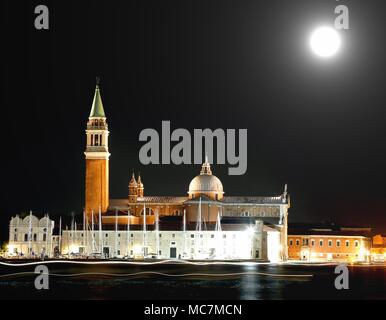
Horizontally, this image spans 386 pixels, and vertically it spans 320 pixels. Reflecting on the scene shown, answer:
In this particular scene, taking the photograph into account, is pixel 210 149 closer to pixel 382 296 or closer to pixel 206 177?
pixel 382 296

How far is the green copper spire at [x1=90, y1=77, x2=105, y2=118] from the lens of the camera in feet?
360

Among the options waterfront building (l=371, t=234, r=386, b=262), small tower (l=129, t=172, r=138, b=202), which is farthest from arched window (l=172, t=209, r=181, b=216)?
waterfront building (l=371, t=234, r=386, b=262)

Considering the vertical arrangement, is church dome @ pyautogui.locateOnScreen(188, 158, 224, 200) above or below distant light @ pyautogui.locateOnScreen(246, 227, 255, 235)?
above

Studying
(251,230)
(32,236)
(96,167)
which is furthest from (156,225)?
(32,236)

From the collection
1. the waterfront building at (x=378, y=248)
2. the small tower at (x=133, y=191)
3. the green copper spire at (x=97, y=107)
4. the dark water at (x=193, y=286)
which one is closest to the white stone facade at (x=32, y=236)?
the small tower at (x=133, y=191)

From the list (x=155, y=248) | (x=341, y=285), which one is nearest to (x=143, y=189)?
(x=155, y=248)

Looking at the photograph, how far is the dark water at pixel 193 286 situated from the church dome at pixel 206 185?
30405 mm

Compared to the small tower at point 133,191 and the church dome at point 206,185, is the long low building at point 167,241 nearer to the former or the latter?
the church dome at point 206,185

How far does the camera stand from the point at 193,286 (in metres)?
61.5

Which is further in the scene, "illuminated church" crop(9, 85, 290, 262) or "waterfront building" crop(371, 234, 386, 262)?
"waterfront building" crop(371, 234, 386, 262)

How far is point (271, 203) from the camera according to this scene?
111875 mm

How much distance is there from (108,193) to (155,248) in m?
10.7

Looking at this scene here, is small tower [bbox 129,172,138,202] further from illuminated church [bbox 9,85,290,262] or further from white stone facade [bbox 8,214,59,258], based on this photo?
white stone facade [bbox 8,214,59,258]

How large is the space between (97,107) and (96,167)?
20.3 feet
